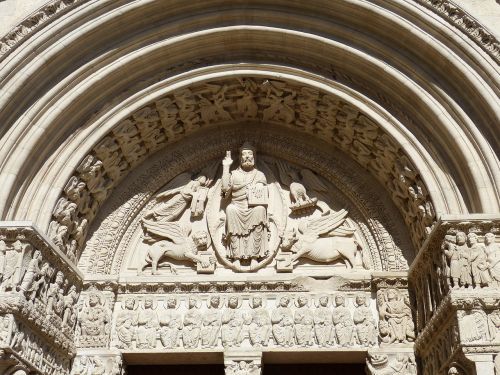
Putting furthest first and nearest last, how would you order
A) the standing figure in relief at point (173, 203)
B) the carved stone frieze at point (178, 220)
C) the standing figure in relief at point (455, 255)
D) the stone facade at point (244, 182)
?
the standing figure in relief at point (173, 203) < the carved stone frieze at point (178, 220) < the stone facade at point (244, 182) < the standing figure in relief at point (455, 255)

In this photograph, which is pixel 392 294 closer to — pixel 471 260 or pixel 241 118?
pixel 471 260

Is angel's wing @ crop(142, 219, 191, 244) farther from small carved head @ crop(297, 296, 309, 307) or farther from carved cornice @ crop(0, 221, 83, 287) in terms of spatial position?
small carved head @ crop(297, 296, 309, 307)

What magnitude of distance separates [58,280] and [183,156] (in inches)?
103

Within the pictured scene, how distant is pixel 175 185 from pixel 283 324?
8.40ft

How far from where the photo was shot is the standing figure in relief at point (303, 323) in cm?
822

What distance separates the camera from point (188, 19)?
28.3 feet

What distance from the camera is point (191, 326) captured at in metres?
8.35

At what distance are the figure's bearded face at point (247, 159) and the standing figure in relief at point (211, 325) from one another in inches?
75.9

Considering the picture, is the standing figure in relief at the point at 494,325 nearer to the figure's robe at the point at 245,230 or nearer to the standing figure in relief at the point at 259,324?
the standing figure in relief at the point at 259,324

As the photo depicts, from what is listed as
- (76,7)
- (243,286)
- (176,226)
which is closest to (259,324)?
(243,286)

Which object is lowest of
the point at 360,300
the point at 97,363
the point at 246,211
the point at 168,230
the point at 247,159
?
the point at 97,363

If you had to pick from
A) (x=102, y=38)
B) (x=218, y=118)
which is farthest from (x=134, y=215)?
(x=102, y=38)

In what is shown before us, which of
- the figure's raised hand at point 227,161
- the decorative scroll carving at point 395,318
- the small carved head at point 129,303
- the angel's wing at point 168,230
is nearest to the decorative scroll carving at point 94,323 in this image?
the small carved head at point 129,303

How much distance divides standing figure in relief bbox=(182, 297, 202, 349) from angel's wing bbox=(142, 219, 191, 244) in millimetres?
996
